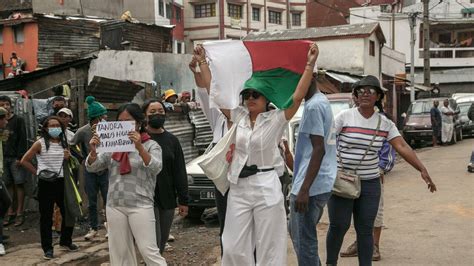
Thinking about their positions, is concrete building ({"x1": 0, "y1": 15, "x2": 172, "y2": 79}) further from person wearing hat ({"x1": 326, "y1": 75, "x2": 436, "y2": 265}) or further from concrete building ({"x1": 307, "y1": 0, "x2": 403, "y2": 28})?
concrete building ({"x1": 307, "y1": 0, "x2": 403, "y2": 28})

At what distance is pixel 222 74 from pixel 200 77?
324 millimetres

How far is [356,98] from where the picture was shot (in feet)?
17.1

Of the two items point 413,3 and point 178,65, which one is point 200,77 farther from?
point 413,3

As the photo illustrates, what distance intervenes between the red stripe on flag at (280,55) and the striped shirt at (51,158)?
331 cm

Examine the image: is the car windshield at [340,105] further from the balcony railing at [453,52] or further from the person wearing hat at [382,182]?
the balcony railing at [453,52]

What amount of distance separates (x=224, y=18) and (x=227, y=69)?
4435cm

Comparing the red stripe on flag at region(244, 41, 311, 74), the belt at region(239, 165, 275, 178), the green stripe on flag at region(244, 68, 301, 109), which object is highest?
the red stripe on flag at region(244, 41, 311, 74)

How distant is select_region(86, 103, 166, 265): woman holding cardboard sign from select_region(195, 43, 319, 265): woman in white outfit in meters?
0.83

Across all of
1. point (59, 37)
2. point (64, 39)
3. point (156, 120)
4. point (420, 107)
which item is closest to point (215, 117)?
point (156, 120)

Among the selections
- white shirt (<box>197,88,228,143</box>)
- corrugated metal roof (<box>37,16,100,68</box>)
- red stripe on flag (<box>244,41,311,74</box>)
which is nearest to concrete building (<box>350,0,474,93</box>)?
corrugated metal roof (<box>37,16,100,68</box>)

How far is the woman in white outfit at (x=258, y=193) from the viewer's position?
13.5ft

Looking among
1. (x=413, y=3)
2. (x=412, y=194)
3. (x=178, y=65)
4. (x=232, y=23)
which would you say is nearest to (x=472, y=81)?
(x=413, y=3)

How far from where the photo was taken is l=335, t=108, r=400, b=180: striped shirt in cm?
498

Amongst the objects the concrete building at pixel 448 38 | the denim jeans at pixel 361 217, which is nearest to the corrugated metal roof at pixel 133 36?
the concrete building at pixel 448 38
